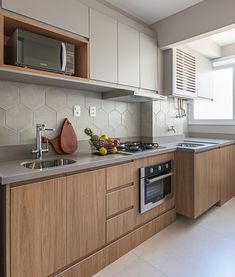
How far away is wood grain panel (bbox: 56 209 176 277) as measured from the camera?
4.85 feet

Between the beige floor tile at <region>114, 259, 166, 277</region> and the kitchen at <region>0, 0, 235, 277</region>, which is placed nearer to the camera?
the kitchen at <region>0, 0, 235, 277</region>

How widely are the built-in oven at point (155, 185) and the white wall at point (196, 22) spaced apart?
4.69 ft

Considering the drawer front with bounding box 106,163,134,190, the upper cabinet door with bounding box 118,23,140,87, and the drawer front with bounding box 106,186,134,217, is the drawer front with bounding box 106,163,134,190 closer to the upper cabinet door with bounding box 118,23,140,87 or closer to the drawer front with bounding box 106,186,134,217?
the drawer front with bounding box 106,186,134,217

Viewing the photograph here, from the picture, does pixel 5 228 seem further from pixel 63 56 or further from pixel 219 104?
pixel 219 104

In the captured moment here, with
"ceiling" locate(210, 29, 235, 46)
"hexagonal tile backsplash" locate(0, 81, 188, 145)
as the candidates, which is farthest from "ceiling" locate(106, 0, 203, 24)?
"hexagonal tile backsplash" locate(0, 81, 188, 145)

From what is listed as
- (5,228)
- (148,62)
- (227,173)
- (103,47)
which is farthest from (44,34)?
(227,173)

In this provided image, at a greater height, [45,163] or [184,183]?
[45,163]

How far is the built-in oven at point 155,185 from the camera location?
6.33 feet

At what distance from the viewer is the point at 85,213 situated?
1479 millimetres

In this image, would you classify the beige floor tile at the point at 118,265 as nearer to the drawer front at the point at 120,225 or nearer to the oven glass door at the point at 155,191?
the drawer front at the point at 120,225

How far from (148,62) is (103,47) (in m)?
0.68

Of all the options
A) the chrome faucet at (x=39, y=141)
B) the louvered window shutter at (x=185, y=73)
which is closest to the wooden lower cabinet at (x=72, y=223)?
the chrome faucet at (x=39, y=141)

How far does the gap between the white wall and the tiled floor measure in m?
2.07

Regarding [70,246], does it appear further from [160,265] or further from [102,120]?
[102,120]
